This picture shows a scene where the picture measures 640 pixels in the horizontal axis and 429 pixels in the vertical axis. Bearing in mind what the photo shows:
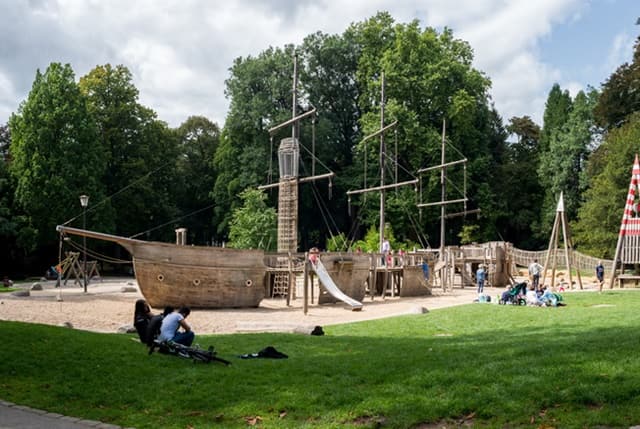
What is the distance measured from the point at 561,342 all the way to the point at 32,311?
17.5 meters

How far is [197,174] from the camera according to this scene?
60906mm

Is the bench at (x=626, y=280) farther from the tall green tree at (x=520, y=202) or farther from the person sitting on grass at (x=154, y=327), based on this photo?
the tall green tree at (x=520, y=202)

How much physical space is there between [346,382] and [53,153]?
1634 inches

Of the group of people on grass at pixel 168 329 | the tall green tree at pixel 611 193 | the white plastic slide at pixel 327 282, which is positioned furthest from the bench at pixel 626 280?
the group of people on grass at pixel 168 329

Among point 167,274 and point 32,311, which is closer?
point 32,311

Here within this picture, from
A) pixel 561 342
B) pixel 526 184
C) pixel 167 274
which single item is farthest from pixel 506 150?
pixel 561 342

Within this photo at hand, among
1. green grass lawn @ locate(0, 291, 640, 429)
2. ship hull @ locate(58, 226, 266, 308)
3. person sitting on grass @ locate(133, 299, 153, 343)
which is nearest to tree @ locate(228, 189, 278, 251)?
ship hull @ locate(58, 226, 266, 308)

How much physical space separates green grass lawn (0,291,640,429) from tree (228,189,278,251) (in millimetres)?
32914

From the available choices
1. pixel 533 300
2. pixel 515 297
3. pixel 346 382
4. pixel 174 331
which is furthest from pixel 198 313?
pixel 346 382

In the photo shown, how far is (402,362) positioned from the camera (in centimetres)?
912

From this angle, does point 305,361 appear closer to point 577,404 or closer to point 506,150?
point 577,404

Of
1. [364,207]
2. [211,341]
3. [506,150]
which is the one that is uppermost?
[506,150]

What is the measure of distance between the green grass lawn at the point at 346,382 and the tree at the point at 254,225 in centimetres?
3291

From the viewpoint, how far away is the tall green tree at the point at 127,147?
50.3 meters
